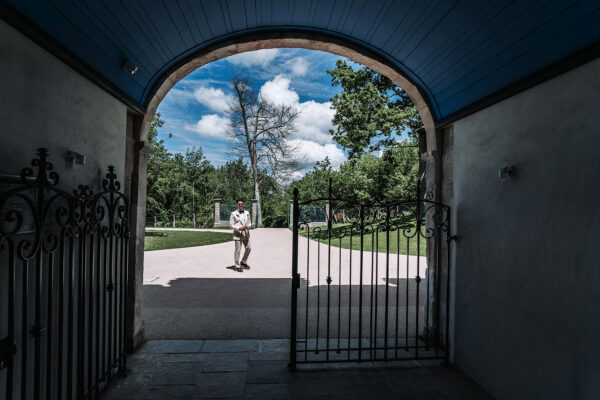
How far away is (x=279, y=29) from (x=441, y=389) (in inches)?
167

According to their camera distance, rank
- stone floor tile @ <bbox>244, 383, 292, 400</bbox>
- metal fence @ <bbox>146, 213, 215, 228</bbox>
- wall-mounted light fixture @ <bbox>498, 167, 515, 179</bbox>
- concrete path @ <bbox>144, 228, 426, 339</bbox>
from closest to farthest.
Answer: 1. wall-mounted light fixture @ <bbox>498, 167, 515, 179</bbox>
2. stone floor tile @ <bbox>244, 383, 292, 400</bbox>
3. concrete path @ <bbox>144, 228, 426, 339</bbox>
4. metal fence @ <bbox>146, 213, 215, 228</bbox>

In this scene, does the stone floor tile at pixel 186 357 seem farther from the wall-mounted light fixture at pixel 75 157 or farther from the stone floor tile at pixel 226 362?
the wall-mounted light fixture at pixel 75 157

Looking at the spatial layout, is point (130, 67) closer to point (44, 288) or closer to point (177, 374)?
point (44, 288)

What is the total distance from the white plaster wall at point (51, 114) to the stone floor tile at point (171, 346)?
2.08 metres

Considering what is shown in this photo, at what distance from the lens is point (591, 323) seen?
2.14 meters

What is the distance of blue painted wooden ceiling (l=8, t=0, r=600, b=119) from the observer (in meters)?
2.21

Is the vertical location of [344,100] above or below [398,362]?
above

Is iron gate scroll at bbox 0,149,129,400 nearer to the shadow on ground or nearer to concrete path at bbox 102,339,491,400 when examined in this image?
concrete path at bbox 102,339,491,400

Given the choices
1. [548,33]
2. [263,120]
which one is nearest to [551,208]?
[548,33]

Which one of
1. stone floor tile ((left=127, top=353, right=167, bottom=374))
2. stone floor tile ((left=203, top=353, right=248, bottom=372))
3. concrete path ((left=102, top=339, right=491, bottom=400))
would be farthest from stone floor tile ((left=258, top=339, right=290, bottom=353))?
stone floor tile ((left=127, top=353, right=167, bottom=374))

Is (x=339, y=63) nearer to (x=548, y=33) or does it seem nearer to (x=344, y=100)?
(x=344, y=100)

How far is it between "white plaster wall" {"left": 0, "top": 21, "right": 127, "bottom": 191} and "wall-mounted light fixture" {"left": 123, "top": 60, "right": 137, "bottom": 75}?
320 millimetres

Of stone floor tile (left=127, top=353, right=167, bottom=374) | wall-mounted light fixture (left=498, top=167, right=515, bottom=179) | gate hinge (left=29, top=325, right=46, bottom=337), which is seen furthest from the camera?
stone floor tile (left=127, top=353, right=167, bottom=374)

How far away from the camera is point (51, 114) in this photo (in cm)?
237
